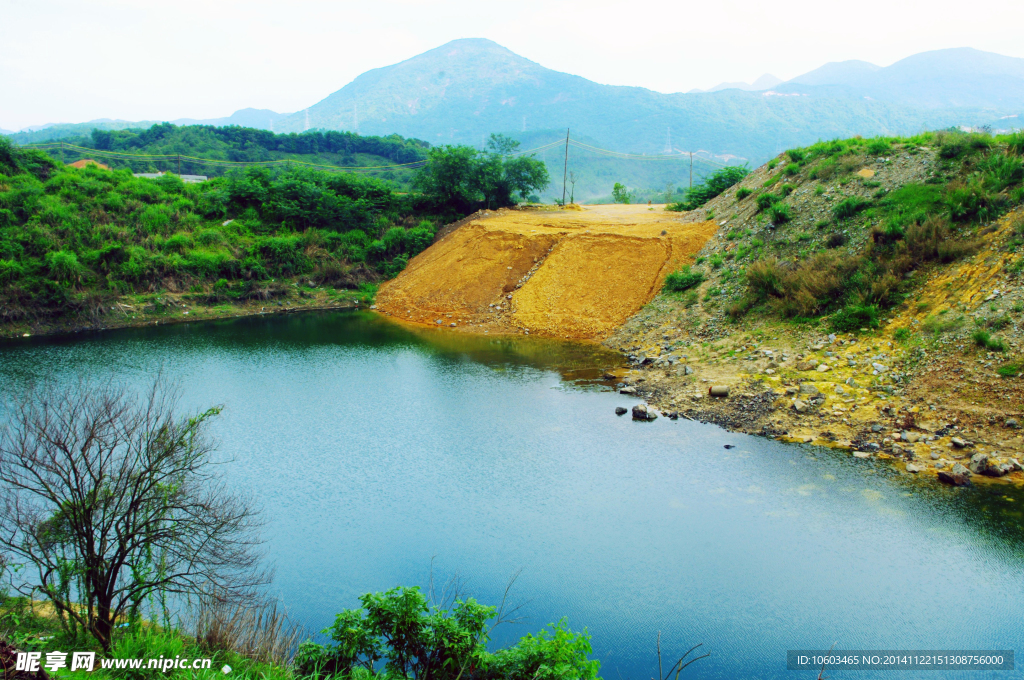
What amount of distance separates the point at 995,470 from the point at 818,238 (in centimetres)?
1130

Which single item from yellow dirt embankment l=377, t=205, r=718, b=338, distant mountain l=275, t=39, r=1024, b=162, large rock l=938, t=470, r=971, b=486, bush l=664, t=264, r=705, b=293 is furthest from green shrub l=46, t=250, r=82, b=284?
distant mountain l=275, t=39, r=1024, b=162

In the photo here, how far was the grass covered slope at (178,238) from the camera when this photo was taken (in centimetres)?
2625

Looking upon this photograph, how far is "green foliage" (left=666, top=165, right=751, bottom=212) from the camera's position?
104 ft

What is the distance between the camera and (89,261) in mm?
27656

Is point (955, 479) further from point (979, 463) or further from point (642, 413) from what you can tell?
point (642, 413)

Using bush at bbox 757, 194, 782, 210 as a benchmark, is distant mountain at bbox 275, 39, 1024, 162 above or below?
above

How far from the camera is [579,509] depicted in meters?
12.0

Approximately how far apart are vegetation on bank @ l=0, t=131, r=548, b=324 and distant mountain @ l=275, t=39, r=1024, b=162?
11868 centimetres

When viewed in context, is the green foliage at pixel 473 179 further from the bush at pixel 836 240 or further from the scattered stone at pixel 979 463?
the scattered stone at pixel 979 463

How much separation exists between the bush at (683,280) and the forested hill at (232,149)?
110ft

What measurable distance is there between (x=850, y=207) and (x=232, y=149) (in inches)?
2141

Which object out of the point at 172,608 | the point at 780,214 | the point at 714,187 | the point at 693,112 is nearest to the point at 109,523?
the point at 172,608

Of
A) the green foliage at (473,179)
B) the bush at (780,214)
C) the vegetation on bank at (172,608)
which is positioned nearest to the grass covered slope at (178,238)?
the green foliage at (473,179)

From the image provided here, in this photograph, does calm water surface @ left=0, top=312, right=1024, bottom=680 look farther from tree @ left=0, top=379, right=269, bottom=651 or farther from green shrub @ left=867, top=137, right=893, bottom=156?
green shrub @ left=867, top=137, right=893, bottom=156
